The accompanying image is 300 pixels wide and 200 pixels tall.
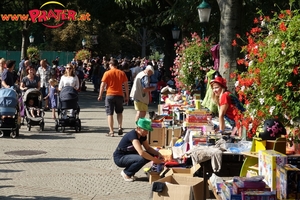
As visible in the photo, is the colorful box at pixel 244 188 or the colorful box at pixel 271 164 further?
the colorful box at pixel 271 164

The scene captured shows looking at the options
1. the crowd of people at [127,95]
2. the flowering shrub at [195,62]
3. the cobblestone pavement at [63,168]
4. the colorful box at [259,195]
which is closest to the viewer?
the colorful box at [259,195]

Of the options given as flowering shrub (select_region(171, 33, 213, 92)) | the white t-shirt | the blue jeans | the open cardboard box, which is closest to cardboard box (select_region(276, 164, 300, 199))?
the open cardboard box

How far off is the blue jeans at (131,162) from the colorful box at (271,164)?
374 cm

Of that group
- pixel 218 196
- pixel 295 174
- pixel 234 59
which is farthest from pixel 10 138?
pixel 295 174

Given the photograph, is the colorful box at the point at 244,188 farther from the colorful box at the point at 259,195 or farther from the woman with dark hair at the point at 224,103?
the woman with dark hair at the point at 224,103

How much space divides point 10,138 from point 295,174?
11.0 m

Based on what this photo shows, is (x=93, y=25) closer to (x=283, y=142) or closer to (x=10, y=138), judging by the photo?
(x=10, y=138)

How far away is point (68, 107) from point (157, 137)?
12.7 feet

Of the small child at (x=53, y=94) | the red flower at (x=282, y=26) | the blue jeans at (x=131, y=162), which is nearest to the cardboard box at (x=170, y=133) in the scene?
the blue jeans at (x=131, y=162)

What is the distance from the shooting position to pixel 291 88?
7801 mm

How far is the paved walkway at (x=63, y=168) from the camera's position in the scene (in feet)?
33.4

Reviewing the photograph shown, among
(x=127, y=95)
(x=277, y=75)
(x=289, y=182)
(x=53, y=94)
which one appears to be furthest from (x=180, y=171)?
(x=53, y=94)

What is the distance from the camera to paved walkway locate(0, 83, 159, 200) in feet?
33.4

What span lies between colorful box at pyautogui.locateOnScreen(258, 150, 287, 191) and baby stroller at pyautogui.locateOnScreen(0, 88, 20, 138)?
1005cm
